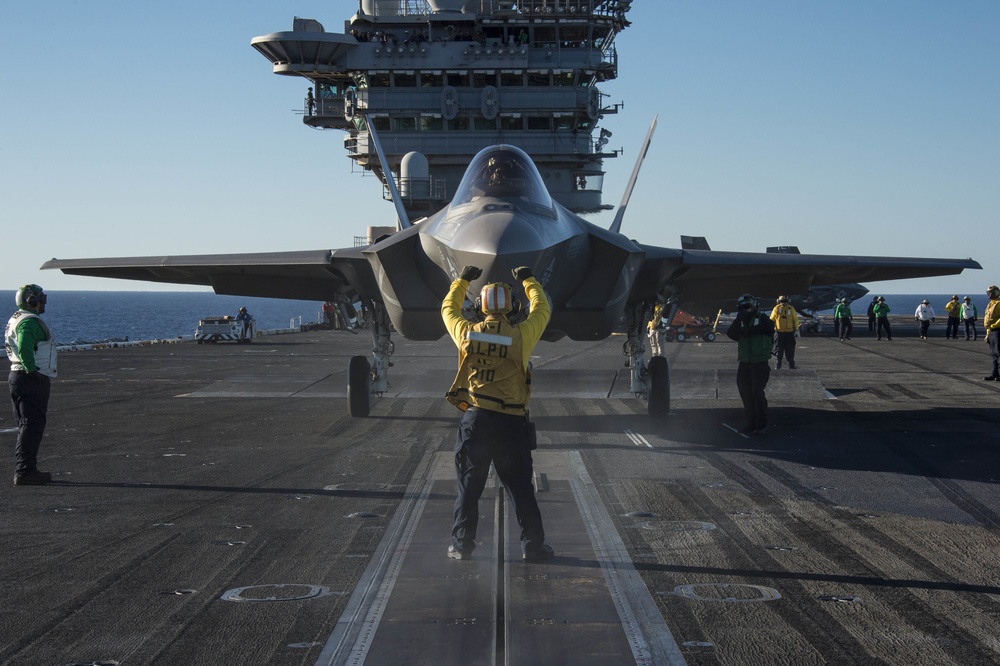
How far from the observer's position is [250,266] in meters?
15.3

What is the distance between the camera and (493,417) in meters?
6.85

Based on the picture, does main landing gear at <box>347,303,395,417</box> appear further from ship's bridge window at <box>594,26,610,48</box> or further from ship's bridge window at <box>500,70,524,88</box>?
ship's bridge window at <box>594,26,610,48</box>

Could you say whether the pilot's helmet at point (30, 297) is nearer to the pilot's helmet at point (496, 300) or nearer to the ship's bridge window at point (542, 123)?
the pilot's helmet at point (496, 300)

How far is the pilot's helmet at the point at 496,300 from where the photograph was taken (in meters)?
6.95

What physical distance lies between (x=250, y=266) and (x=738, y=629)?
11.8m

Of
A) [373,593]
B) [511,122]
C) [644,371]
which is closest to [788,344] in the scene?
[644,371]

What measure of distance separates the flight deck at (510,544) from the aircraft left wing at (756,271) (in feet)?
7.51

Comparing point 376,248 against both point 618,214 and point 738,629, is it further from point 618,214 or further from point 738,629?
point 738,629

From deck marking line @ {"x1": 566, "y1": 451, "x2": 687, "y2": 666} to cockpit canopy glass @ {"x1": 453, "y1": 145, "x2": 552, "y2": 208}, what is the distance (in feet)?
14.0

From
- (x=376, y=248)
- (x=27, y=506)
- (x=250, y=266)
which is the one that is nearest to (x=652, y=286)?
(x=376, y=248)

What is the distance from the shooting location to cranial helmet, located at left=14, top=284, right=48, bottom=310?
33.0 ft

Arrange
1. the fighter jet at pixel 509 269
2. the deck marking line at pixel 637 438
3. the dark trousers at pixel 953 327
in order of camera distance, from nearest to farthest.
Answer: the fighter jet at pixel 509 269 → the deck marking line at pixel 637 438 → the dark trousers at pixel 953 327

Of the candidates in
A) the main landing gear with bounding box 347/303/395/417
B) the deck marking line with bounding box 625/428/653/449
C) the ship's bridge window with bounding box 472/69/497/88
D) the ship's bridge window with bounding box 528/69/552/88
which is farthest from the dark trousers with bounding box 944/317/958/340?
the main landing gear with bounding box 347/303/395/417

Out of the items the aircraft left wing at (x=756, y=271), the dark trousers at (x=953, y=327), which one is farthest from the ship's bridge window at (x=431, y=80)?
the aircraft left wing at (x=756, y=271)
